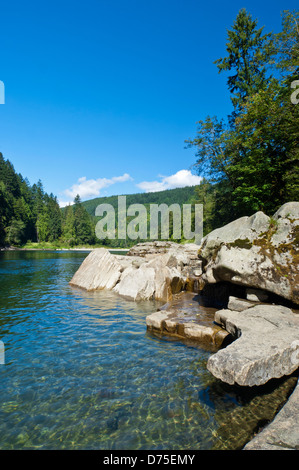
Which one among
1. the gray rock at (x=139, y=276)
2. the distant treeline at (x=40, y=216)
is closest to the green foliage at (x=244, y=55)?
the gray rock at (x=139, y=276)

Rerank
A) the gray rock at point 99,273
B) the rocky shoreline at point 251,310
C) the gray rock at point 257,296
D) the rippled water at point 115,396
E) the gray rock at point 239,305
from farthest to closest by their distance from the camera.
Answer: the gray rock at point 99,273 < the gray rock at point 257,296 < the gray rock at point 239,305 < the rocky shoreline at point 251,310 < the rippled water at point 115,396

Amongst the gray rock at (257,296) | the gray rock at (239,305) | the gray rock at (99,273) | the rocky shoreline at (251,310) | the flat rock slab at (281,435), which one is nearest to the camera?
the flat rock slab at (281,435)

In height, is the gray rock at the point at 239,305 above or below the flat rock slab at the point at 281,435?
above

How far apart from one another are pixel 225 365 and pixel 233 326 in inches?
110

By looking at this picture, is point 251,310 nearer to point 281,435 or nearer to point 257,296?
point 257,296

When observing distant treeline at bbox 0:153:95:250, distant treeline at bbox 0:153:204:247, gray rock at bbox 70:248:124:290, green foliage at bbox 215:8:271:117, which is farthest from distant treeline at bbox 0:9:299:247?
distant treeline at bbox 0:153:95:250

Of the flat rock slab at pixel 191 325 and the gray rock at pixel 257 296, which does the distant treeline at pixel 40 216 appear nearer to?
Answer: the flat rock slab at pixel 191 325

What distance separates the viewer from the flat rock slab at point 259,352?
16.9 ft

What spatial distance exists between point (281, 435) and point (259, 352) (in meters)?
1.85

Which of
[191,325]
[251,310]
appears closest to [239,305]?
[251,310]

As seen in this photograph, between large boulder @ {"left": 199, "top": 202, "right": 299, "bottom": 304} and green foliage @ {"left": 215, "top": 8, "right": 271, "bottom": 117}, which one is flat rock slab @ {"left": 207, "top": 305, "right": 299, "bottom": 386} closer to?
large boulder @ {"left": 199, "top": 202, "right": 299, "bottom": 304}

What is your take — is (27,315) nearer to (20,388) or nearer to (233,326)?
(20,388)

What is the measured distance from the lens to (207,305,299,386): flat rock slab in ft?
16.9

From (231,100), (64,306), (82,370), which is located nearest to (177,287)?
(64,306)
